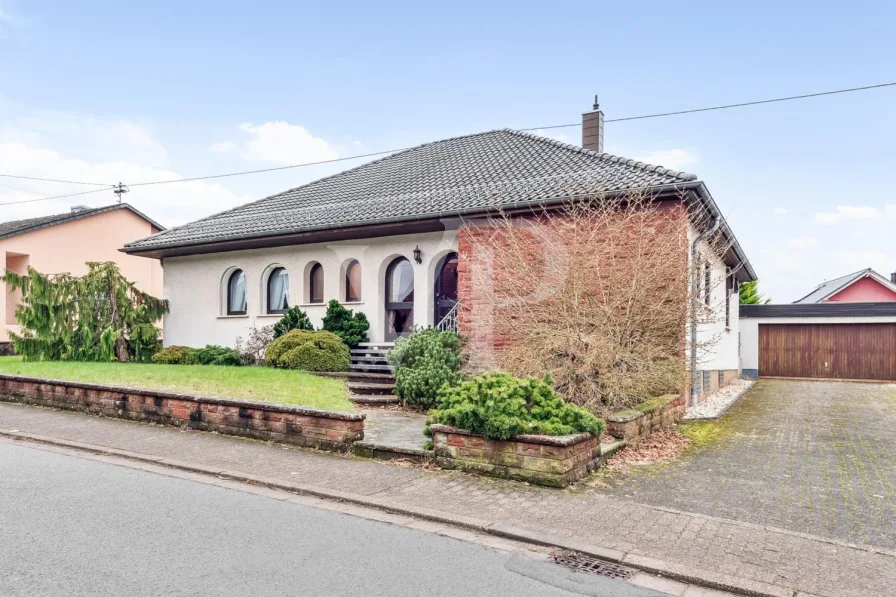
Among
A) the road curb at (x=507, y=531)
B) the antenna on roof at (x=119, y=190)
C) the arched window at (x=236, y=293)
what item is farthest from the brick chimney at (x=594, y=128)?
the antenna on roof at (x=119, y=190)

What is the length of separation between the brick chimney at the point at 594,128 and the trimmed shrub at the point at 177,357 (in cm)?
1168

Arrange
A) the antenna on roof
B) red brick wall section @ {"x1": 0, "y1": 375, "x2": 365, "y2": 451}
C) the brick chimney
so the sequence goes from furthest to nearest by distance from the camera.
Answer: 1. the antenna on roof
2. the brick chimney
3. red brick wall section @ {"x1": 0, "y1": 375, "x2": 365, "y2": 451}

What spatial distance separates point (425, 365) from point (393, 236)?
449cm

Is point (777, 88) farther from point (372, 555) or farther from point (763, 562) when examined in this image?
point (372, 555)

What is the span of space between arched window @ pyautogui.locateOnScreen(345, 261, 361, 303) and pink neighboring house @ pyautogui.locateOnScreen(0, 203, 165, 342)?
1266 centimetres

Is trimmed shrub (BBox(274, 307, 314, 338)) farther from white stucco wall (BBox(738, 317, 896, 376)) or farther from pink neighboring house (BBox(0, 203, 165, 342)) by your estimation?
white stucco wall (BBox(738, 317, 896, 376))

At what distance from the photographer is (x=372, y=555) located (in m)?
4.10

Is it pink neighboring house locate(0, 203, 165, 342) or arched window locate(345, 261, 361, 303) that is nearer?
arched window locate(345, 261, 361, 303)

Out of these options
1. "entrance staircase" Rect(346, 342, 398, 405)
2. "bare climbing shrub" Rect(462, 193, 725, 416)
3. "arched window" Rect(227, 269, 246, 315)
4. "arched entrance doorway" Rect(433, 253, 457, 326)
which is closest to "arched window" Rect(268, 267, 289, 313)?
"arched window" Rect(227, 269, 246, 315)

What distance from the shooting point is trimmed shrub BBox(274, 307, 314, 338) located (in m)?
14.4

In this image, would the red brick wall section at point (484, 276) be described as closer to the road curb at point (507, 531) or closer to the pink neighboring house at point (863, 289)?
the road curb at point (507, 531)

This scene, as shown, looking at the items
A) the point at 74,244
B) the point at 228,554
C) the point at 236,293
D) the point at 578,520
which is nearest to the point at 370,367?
the point at 236,293

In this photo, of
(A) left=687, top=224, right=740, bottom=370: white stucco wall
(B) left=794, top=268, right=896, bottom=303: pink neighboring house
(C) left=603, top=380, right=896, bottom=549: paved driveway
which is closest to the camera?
(C) left=603, top=380, right=896, bottom=549: paved driveway

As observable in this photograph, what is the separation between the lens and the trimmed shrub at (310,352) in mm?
12562
